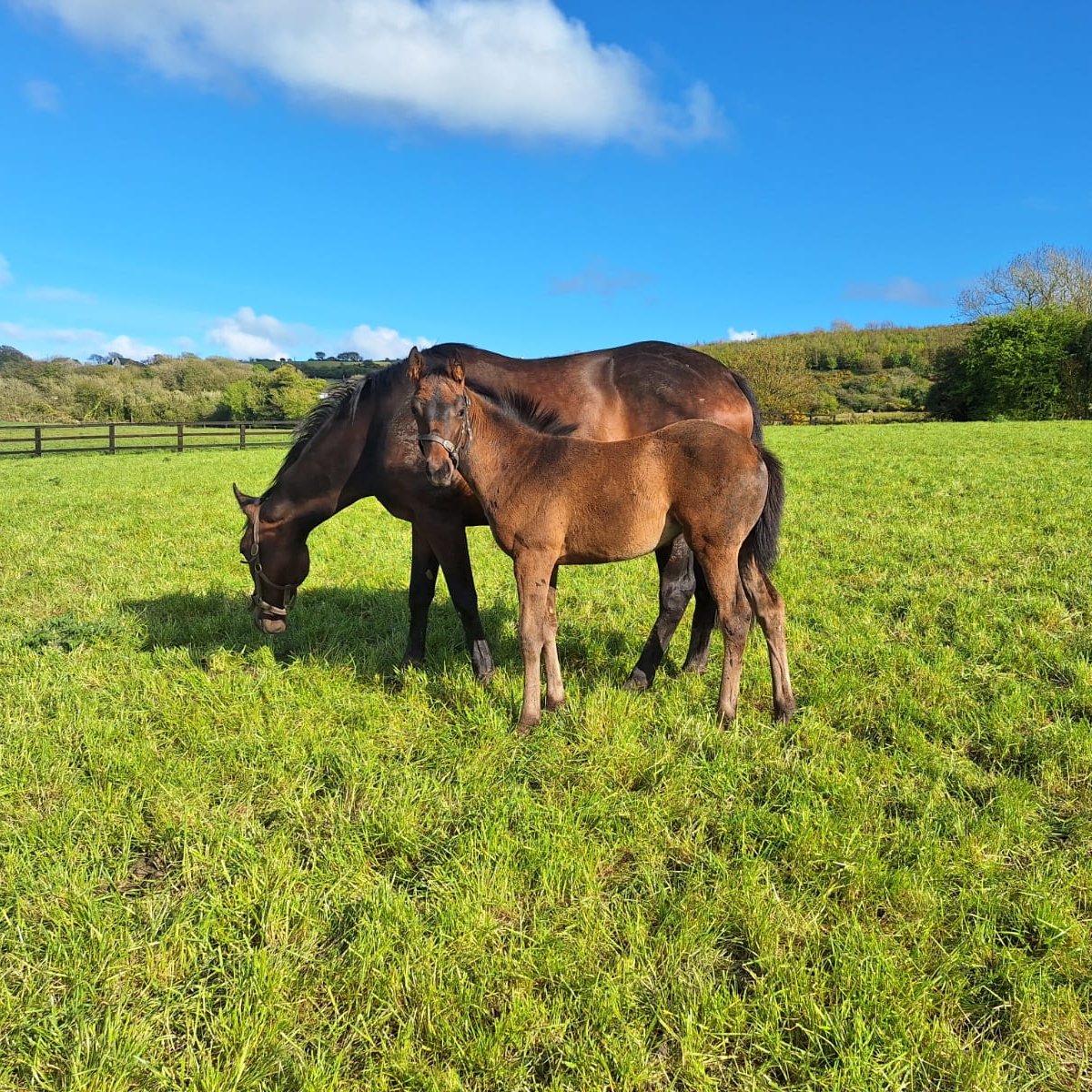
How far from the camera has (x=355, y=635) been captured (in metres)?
5.49

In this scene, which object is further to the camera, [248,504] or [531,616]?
[248,504]

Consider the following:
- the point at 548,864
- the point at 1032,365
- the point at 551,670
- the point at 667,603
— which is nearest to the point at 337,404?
the point at 551,670

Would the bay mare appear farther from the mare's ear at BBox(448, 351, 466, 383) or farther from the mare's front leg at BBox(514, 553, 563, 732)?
the mare's front leg at BBox(514, 553, 563, 732)

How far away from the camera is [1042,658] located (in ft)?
14.2

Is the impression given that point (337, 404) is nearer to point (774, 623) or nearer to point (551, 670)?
point (551, 670)

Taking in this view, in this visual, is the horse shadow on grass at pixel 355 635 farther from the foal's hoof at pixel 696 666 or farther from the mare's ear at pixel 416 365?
the mare's ear at pixel 416 365

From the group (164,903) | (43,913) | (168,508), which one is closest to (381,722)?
(164,903)

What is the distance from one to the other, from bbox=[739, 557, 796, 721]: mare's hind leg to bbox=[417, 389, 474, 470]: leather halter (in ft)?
6.09

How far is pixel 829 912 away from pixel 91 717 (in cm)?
396

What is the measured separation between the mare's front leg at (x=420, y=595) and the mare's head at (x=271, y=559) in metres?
1.03

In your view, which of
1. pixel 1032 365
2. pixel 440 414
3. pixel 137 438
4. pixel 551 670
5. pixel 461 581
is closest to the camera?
pixel 440 414

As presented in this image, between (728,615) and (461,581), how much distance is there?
2.01 meters

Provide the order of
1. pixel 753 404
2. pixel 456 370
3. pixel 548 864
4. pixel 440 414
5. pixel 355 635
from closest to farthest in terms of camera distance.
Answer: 1. pixel 548 864
2. pixel 440 414
3. pixel 456 370
4. pixel 753 404
5. pixel 355 635

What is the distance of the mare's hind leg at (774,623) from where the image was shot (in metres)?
3.74
